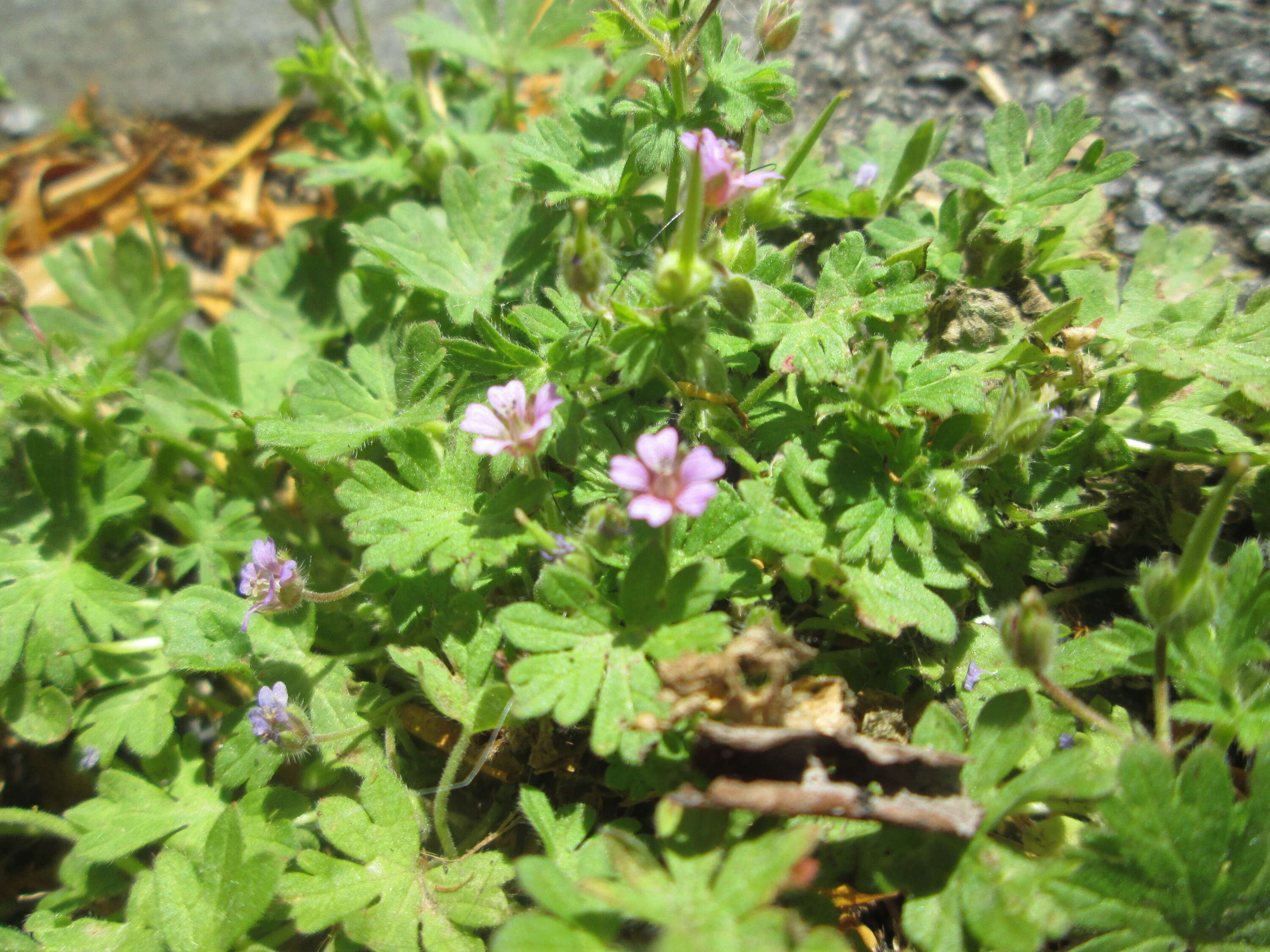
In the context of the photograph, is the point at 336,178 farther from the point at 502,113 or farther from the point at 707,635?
the point at 707,635

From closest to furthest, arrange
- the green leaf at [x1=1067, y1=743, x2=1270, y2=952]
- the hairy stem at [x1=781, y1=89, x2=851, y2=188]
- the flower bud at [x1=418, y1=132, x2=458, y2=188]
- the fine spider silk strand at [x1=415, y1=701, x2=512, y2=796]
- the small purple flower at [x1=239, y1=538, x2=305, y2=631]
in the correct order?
the green leaf at [x1=1067, y1=743, x2=1270, y2=952]
the fine spider silk strand at [x1=415, y1=701, x2=512, y2=796]
the small purple flower at [x1=239, y1=538, x2=305, y2=631]
the hairy stem at [x1=781, y1=89, x2=851, y2=188]
the flower bud at [x1=418, y1=132, x2=458, y2=188]

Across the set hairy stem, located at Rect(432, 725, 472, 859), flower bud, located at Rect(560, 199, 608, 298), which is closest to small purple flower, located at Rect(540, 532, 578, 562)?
hairy stem, located at Rect(432, 725, 472, 859)

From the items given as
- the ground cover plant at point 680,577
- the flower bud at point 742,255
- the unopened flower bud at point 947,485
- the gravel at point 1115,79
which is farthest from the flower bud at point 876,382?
the gravel at point 1115,79

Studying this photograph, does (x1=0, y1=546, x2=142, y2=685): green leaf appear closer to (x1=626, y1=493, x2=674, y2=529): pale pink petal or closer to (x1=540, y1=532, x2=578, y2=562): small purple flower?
(x1=540, y1=532, x2=578, y2=562): small purple flower

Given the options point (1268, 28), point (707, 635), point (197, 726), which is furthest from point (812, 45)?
point (197, 726)

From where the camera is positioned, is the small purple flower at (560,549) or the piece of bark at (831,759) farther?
the small purple flower at (560,549)

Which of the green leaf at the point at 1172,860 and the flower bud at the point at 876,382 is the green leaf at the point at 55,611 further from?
the green leaf at the point at 1172,860

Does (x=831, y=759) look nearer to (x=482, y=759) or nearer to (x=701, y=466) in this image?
(x=701, y=466)
